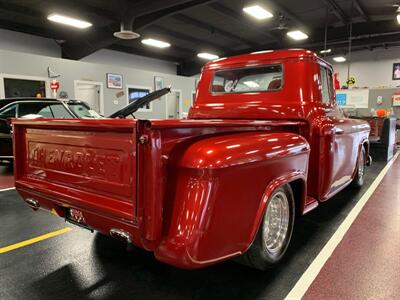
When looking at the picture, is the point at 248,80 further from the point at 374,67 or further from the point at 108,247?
the point at 374,67

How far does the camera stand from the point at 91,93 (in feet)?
39.0

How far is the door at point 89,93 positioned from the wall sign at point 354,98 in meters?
8.91

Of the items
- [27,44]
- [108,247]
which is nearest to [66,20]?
[27,44]

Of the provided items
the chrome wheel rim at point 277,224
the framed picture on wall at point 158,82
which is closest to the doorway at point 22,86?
the framed picture on wall at point 158,82

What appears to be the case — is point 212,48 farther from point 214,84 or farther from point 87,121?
point 87,121

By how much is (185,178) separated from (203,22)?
11002mm

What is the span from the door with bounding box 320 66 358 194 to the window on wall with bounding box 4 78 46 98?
9475 mm

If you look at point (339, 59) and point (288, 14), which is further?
point (339, 59)

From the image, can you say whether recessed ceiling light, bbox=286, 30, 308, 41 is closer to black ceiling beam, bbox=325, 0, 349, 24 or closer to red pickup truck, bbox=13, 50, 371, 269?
black ceiling beam, bbox=325, 0, 349, 24

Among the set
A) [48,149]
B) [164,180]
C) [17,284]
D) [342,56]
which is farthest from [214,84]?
[342,56]

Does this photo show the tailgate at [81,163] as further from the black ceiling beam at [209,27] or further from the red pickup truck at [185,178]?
the black ceiling beam at [209,27]

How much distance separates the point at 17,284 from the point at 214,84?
2.86 meters

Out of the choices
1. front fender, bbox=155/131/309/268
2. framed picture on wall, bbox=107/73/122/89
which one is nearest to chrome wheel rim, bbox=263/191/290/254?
front fender, bbox=155/131/309/268

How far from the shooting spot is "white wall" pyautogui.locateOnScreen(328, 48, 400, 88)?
15.6m
